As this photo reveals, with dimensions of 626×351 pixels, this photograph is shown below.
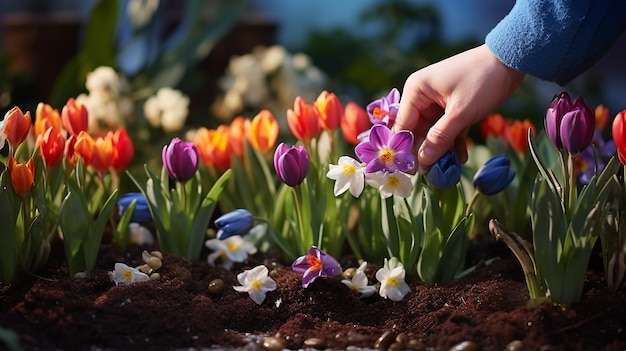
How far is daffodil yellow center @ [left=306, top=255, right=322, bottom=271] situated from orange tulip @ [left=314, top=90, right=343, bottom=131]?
0.30 meters

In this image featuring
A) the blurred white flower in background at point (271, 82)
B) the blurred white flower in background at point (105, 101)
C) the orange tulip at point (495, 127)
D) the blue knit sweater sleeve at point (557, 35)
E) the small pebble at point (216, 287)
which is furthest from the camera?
the blurred white flower in background at point (271, 82)

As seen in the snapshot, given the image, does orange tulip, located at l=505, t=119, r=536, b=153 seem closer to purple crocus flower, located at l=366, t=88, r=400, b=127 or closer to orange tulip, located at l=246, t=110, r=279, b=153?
purple crocus flower, located at l=366, t=88, r=400, b=127

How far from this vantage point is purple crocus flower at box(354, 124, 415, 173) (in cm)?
129

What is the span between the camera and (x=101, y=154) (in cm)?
152

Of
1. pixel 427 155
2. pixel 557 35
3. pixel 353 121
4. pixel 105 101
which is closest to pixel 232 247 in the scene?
pixel 353 121

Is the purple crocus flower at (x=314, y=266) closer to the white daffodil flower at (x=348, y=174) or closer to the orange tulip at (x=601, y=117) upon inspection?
the white daffodil flower at (x=348, y=174)

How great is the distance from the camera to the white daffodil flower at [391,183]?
51.6 inches

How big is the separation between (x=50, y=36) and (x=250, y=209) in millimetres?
2134

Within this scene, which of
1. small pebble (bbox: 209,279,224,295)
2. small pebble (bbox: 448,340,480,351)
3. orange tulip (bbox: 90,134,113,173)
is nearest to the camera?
small pebble (bbox: 448,340,480,351)

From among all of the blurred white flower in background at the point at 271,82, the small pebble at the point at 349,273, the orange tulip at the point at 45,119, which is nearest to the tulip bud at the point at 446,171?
the small pebble at the point at 349,273

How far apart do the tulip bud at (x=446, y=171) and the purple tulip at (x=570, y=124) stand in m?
0.16

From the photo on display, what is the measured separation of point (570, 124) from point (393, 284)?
0.37m

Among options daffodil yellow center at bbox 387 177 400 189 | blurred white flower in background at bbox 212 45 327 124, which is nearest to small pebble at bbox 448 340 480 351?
daffodil yellow center at bbox 387 177 400 189

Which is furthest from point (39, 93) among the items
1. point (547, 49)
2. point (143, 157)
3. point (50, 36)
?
point (547, 49)
